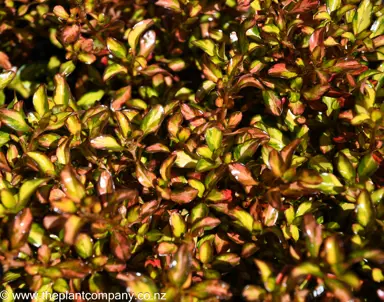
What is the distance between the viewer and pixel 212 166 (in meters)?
1.47

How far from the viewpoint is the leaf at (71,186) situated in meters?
1.28

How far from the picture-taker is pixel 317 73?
5.13 ft

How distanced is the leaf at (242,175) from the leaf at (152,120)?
289 mm

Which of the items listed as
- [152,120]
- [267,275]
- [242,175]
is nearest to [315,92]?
[242,175]

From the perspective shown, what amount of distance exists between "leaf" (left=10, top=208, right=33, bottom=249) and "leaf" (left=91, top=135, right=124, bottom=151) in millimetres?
302

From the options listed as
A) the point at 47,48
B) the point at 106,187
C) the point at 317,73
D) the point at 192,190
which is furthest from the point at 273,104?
the point at 47,48

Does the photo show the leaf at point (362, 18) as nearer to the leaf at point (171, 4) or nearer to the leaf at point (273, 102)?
the leaf at point (273, 102)

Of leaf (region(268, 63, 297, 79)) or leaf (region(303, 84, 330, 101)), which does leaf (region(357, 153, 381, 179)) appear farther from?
leaf (region(268, 63, 297, 79))

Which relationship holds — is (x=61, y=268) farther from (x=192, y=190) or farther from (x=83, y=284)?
(x=192, y=190)

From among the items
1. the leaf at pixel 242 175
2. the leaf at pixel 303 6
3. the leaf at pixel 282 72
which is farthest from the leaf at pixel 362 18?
the leaf at pixel 242 175

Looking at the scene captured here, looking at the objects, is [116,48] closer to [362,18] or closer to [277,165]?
[277,165]

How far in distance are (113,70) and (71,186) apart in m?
0.60

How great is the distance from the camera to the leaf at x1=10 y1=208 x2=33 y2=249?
1.27m

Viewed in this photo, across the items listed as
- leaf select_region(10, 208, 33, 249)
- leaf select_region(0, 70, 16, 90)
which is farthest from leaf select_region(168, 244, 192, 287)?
leaf select_region(0, 70, 16, 90)
